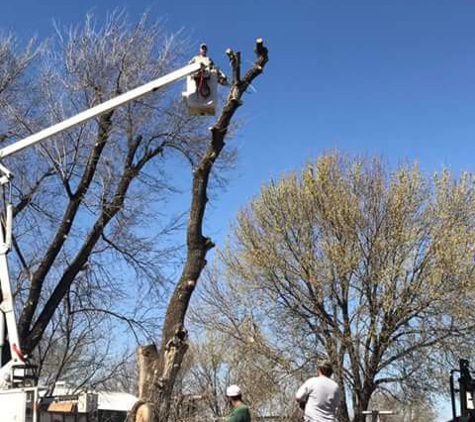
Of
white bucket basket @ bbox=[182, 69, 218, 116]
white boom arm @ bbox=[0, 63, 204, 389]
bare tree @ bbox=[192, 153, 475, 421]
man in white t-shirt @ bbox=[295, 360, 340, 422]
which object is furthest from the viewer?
bare tree @ bbox=[192, 153, 475, 421]

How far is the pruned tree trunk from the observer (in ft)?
32.0

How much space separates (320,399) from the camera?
721 cm

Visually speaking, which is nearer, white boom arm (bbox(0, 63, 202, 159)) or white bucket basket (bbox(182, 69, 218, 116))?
white bucket basket (bbox(182, 69, 218, 116))

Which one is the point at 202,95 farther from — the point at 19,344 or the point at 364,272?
the point at 364,272

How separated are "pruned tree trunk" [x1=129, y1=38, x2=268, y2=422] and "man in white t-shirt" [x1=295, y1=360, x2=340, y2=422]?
A: 2938 mm

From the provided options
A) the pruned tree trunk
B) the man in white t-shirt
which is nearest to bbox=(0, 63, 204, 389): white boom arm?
the pruned tree trunk

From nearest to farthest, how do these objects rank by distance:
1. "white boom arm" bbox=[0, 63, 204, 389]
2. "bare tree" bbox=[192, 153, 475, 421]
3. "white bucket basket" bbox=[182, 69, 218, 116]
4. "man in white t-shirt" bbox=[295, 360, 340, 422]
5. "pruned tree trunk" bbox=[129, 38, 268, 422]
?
1. "man in white t-shirt" bbox=[295, 360, 340, 422]
2. "white boom arm" bbox=[0, 63, 204, 389]
3. "white bucket basket" bbox=[182, 69, 218, 116]
4. "pruned tree trunk" bbox=[129, 38, 268, 422]
5. "bare tree" bbox=[192, 153, 475, 421]

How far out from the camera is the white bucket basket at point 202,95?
9305 millimetres

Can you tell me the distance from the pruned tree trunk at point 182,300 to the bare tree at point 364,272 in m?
12.5

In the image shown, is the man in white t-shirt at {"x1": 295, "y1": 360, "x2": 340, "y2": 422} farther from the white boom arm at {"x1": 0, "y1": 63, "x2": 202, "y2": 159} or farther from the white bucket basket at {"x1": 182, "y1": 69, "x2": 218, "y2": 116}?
the white boom arm at {"x1": 0, "y1": 63, "x2": 202, "y2": 159}

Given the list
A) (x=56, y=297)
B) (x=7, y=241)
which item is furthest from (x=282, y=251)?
(x=7, y=241)

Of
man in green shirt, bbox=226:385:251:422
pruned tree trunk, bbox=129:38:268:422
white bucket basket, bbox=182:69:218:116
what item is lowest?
man in green shirt, bbox=226:385:251:422

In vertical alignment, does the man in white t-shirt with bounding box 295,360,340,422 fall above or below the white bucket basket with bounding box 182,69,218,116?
below

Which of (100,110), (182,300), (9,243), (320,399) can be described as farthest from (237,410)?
(100,110)
